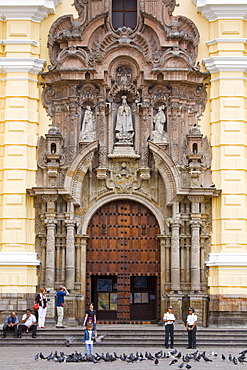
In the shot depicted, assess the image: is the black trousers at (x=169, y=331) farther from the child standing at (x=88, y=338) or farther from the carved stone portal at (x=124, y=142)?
the carved stone portal at (x=124, y=142)

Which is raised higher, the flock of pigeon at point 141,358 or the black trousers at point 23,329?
the black trousers at point 23,329

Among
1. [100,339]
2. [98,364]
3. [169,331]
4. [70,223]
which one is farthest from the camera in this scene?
[70,223]

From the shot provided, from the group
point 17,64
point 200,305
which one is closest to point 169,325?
point 200,305

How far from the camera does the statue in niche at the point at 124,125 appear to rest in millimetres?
25281

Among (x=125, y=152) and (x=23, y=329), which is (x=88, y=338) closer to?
(x=23, y=329)

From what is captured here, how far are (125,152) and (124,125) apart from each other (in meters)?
0.97

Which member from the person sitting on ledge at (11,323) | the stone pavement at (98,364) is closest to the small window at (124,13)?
the person sitting on ledge at (11,323)

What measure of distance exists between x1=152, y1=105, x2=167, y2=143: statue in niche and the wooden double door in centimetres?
235

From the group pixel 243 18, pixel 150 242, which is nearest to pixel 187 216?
pixel 150 242

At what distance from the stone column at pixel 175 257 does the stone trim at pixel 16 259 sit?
449 cm

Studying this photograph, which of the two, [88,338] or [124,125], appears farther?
[124,125]

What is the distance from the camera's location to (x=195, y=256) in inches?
959

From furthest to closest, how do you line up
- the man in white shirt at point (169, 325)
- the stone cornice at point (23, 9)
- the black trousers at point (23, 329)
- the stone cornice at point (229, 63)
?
the stone cornice at point (23, 9), the stone cornice at point (229, 63), the black trousers at point (23, 329), the man in white shirt at point (169, 325)

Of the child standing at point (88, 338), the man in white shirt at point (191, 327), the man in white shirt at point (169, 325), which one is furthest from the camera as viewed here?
the man in white shirt at point (169, 325)
